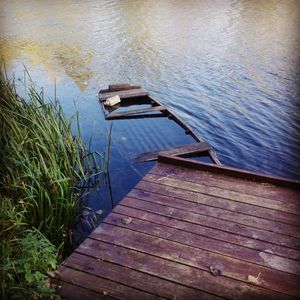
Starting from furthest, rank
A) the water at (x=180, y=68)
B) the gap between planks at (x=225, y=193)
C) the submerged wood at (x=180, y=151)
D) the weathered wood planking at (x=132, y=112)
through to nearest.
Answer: the weathered wood planking at (x=132, y=112)
the water at (x=180, y=68)
the submerged wood at (x=180, y=151)
the gap between planks at (x=225, y=193)

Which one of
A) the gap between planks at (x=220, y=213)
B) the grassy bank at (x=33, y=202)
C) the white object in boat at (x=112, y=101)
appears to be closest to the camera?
the grassy bank at (x=33, y=202)

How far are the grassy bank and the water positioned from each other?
3.03ft

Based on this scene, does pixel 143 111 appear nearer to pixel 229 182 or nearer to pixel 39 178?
pixel 229 182

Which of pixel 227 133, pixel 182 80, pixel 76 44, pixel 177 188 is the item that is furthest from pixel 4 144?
pixel 76 44

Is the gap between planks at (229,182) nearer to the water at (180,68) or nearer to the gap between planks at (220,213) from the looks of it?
the gap between planks at (220,213)

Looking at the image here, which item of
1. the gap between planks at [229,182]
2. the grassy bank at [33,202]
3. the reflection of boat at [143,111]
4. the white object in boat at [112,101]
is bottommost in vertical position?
the reflection of boat at [143,111]

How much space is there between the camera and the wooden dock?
96.3 inches

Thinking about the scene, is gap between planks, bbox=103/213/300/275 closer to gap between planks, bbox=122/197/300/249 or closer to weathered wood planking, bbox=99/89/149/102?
gap between planks, bbox=122/197/300/249

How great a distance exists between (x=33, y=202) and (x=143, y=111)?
401 centimetres

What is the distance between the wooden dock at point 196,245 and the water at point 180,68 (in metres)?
1.17

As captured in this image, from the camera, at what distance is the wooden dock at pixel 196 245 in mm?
2445

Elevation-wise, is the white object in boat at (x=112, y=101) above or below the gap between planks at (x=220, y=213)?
below

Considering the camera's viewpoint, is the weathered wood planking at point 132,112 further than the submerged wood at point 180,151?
Yes

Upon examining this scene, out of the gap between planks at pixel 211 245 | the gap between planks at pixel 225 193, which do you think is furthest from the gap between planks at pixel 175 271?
the gap between planks at pixel 225 193
